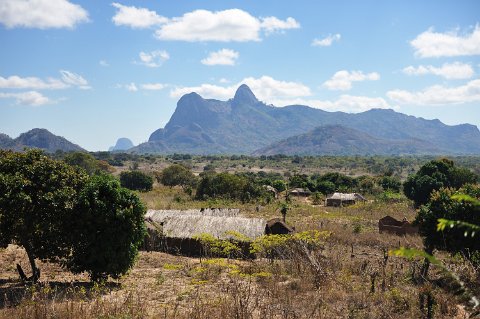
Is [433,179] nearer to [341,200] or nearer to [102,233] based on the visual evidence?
[341,200]

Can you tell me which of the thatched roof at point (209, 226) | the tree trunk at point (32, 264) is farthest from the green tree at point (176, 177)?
the tree trunk at point (32, 264)

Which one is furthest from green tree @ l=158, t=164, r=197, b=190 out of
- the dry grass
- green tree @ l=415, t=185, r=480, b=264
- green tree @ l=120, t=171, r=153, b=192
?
green tree @ l=415, t=185, r=480, b=264

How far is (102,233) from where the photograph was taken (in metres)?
11.2

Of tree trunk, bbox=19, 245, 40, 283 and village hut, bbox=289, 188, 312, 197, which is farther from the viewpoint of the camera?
village hut, bbox=289, 188, 312, 197

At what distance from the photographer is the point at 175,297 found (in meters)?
9.78

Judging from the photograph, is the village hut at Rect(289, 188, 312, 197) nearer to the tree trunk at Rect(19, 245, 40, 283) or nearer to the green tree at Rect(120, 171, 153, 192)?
the green tree at Rect(120, 171, 153, 192)

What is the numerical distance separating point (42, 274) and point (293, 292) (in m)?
8.19

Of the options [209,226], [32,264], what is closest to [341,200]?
[209,226]

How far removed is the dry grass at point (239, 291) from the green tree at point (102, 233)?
62cm

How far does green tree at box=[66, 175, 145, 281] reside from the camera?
11117 millimetres

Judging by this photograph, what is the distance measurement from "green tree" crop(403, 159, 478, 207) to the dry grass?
2454 centimetres

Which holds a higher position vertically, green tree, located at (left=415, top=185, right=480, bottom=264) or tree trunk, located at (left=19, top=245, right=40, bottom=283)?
green tree, located at (left=415, top=185, right=480, bottom=264)

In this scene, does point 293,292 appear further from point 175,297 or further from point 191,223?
point 191,223

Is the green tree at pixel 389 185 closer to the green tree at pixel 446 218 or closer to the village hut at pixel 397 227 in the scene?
the village hut at pixel 397 227
